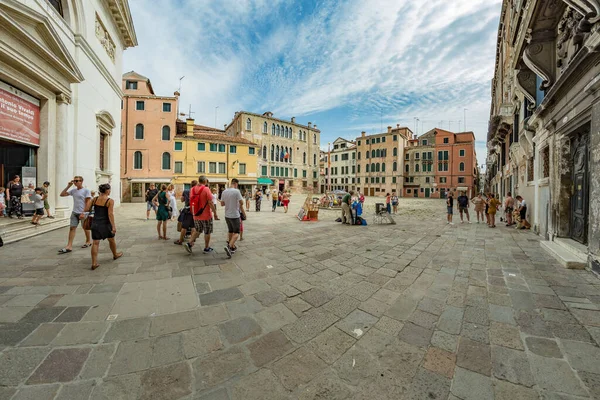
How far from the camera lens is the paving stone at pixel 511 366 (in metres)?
1.85

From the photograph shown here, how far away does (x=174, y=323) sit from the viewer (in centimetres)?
257

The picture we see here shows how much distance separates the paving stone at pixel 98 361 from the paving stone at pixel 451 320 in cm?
311

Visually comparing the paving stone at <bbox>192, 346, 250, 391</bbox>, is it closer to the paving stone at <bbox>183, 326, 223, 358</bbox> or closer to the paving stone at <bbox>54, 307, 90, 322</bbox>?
the paving stone at <bbox>183, 326, 223, 358</bbox>

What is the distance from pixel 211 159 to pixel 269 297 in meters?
28.7

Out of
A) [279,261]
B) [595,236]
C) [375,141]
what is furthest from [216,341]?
[375,141]

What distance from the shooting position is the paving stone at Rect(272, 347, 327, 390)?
184 centimetres

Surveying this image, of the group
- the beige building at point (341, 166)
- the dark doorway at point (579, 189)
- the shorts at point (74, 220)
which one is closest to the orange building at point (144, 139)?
the shorts at point (74, 220)

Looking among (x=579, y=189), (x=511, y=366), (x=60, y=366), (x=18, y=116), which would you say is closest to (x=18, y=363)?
(x=60, y=366)

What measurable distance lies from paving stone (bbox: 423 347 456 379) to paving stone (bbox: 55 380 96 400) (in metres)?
2.54

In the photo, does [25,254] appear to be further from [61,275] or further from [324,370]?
[324,370]

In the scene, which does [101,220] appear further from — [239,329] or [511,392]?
[511,392]

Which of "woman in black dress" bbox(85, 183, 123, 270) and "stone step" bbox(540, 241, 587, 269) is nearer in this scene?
"woman in black dress" bbox(85, 183, 123, 270)

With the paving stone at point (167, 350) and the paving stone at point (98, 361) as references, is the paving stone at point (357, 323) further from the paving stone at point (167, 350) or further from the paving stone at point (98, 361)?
the paving stone at point (98, 361)

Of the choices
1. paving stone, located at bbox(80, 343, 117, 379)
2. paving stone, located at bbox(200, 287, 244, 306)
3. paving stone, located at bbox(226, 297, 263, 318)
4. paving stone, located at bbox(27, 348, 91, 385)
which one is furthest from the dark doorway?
paving stone, located at bbox(27, 348, 91, 385)
